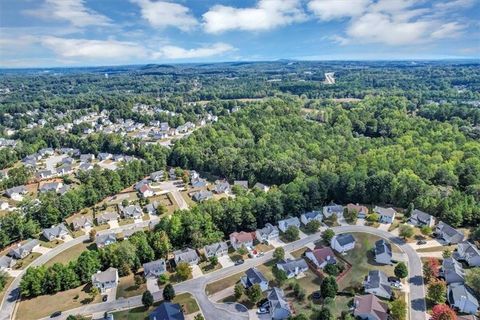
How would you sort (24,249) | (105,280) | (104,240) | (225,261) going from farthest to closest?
(104,240) → (24,249) → (225,261) → (105,280)

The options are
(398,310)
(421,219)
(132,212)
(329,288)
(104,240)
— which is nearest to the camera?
(398,310)

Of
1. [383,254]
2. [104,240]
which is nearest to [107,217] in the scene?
[104,240]

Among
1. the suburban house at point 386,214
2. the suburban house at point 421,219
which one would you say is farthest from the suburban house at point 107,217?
the suburban house at point 421,219

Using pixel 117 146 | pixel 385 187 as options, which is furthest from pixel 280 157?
pixel 117 146

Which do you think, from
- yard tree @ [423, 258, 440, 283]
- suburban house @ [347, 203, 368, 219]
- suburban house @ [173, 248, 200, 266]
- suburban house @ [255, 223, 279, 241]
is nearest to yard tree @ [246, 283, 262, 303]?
suburban house @ [173, 248, 200, 266]

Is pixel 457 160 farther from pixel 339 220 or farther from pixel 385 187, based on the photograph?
pixel 339 220

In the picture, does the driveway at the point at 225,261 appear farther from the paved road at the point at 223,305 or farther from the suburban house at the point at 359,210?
the suburban house at the point at 359,210

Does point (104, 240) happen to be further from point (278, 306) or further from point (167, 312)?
point (278, 306)
